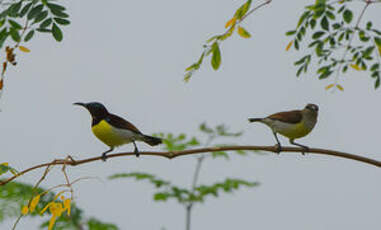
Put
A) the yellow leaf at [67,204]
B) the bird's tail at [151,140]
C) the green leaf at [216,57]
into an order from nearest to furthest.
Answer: the yellow leaf at [67,204]
the green leaf at [216,57]
the bird's tail at [151,140]

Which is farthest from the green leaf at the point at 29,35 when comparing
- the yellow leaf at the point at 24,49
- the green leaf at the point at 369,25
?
the green leaf at the point at 369,25

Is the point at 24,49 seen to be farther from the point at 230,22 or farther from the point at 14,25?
the point at 230,22

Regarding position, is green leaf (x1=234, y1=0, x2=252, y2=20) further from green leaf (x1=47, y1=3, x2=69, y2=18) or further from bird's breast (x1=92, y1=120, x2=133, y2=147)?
bird's breast (x1=92, y1=120, x2=133, y2=147)

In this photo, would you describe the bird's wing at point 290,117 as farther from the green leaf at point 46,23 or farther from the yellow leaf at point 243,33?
the green leaf at point 46,23

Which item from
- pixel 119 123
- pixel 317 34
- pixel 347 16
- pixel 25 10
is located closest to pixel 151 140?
pixel 119 123

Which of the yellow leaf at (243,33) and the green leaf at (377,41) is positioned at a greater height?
the green leaf at (377,41)

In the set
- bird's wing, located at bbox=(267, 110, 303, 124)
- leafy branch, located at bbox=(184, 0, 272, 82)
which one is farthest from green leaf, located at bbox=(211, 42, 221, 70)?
bird's wing, located at bbox=(267, 110, 303, 124)

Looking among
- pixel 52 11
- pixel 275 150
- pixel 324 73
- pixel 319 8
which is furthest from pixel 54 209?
pixel 324 73

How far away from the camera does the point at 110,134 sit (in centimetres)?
253

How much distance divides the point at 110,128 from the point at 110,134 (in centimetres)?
3

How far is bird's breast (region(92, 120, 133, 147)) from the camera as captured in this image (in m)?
2.52

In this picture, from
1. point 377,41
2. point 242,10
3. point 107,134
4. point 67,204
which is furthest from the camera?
point 377,41

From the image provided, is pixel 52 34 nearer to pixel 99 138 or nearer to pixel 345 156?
pixel 99 138

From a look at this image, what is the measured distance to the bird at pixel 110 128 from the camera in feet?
8.25
